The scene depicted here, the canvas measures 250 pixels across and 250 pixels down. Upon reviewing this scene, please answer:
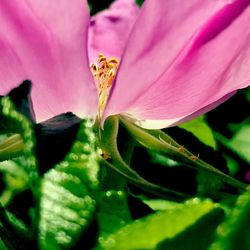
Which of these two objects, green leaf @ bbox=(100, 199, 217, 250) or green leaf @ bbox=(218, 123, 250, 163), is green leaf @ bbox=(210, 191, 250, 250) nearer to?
green leaf @ bbox=(100, 199, 217, 250)

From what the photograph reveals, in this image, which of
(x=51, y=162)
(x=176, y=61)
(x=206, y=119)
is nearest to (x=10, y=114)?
(x=51, y=162)

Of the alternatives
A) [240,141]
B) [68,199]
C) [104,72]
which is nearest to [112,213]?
[68,199]

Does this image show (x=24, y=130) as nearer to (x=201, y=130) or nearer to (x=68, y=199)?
(x=68, y=199)

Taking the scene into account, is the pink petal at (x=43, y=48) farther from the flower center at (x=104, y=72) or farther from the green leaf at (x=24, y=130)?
the flower center at (x=104, y=72)

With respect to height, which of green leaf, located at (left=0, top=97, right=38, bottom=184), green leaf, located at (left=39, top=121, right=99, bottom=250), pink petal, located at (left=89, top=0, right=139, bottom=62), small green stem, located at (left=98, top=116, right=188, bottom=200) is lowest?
pink petal, located at (left=89, top=0, right=139, bottom=62)

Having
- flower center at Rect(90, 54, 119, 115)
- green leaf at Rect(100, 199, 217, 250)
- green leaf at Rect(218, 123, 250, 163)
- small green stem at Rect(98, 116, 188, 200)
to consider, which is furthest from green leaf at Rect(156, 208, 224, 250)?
green leaf at Rect(218, 123, 250, 163)

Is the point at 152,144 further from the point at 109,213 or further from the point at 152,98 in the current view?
the point at 109,213
